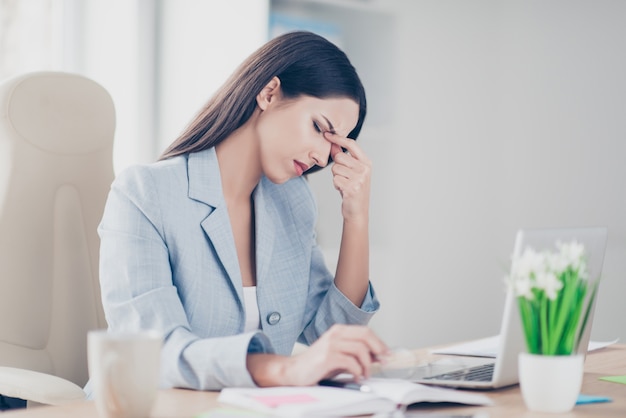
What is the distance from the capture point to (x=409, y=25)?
2.66 metres

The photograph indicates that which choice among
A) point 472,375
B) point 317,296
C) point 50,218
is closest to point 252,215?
point 317,296

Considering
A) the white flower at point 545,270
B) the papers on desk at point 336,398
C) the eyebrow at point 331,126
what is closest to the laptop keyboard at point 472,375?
the papers on desk at point 336,398

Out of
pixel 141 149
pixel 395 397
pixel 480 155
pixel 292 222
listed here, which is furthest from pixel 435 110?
pixel 395 397

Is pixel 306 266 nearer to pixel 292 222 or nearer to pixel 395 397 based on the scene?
pixel 292 222

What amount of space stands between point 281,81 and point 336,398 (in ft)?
2.34

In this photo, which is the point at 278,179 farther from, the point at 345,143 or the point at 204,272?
the point at 204,272

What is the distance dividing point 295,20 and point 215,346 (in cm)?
162

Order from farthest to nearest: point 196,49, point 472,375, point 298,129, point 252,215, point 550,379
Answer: point 196,49 < point 252,215 < point 298,129 < point 472,375 < point 550,379

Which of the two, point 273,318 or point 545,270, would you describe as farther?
point 273,318

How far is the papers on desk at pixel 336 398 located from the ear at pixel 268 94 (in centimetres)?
63

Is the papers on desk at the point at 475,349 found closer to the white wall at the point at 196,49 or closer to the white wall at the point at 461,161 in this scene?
the white wall at the point at 461,161

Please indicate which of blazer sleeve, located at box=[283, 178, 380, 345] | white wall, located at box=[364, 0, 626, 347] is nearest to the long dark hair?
blazer sleeve, located at box=[283, 178, 380, 345]

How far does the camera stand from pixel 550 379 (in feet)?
3.19

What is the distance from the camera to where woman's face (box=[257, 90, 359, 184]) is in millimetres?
1489
